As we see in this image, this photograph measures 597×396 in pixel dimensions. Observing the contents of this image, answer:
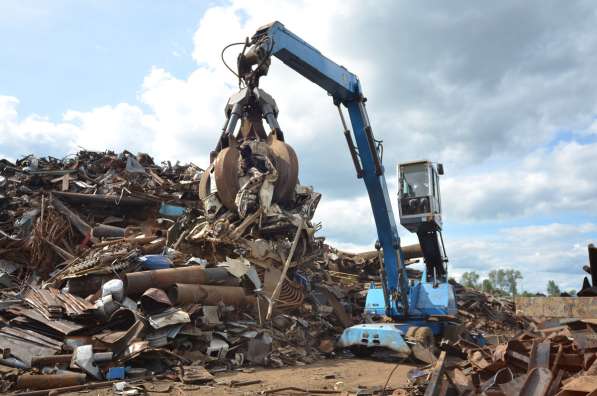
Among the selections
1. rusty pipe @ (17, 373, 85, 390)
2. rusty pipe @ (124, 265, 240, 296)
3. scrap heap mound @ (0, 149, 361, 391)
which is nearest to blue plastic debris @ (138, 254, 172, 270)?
scrap heap mound @ (0, 149, 361, 391)

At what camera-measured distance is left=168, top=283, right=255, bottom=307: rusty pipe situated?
7.84 meters

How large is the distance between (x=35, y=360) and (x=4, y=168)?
37.3ft

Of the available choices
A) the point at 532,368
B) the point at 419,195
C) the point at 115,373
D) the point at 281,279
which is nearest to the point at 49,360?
the point at 115,373

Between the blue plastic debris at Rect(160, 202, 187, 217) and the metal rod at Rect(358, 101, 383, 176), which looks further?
the blue plastic debris at Rect(160, 202, 187, 217)

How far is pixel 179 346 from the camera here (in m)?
7.23

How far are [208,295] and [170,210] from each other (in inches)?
217

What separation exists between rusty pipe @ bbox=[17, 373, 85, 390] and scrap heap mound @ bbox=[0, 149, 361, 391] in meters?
0.01

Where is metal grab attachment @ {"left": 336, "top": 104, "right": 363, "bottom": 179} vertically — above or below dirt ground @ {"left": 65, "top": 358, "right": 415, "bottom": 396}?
above

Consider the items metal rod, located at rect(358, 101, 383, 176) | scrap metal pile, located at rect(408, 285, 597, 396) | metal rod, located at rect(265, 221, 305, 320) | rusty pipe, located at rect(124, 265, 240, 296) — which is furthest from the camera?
metal rod, located at rect(358, 101, 383, 176)

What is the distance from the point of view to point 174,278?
810cm

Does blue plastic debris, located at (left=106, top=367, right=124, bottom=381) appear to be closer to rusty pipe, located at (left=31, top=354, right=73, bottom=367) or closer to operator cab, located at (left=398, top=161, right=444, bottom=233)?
rusty pipe, located at (left=31, top=354, right=73, bottom=367)

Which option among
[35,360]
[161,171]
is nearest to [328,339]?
[35,360]

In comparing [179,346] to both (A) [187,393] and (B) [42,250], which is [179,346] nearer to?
(A) [187,393]

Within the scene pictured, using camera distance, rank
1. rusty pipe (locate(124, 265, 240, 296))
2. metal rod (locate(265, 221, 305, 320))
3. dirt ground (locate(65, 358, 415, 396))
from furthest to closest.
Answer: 1. metal rod (locate(265, 221, 305, 320))
2. rusty pipe (locate(124, 265, 240, 296))
3. dirt ground (locate(65, 358, 415, 396))
